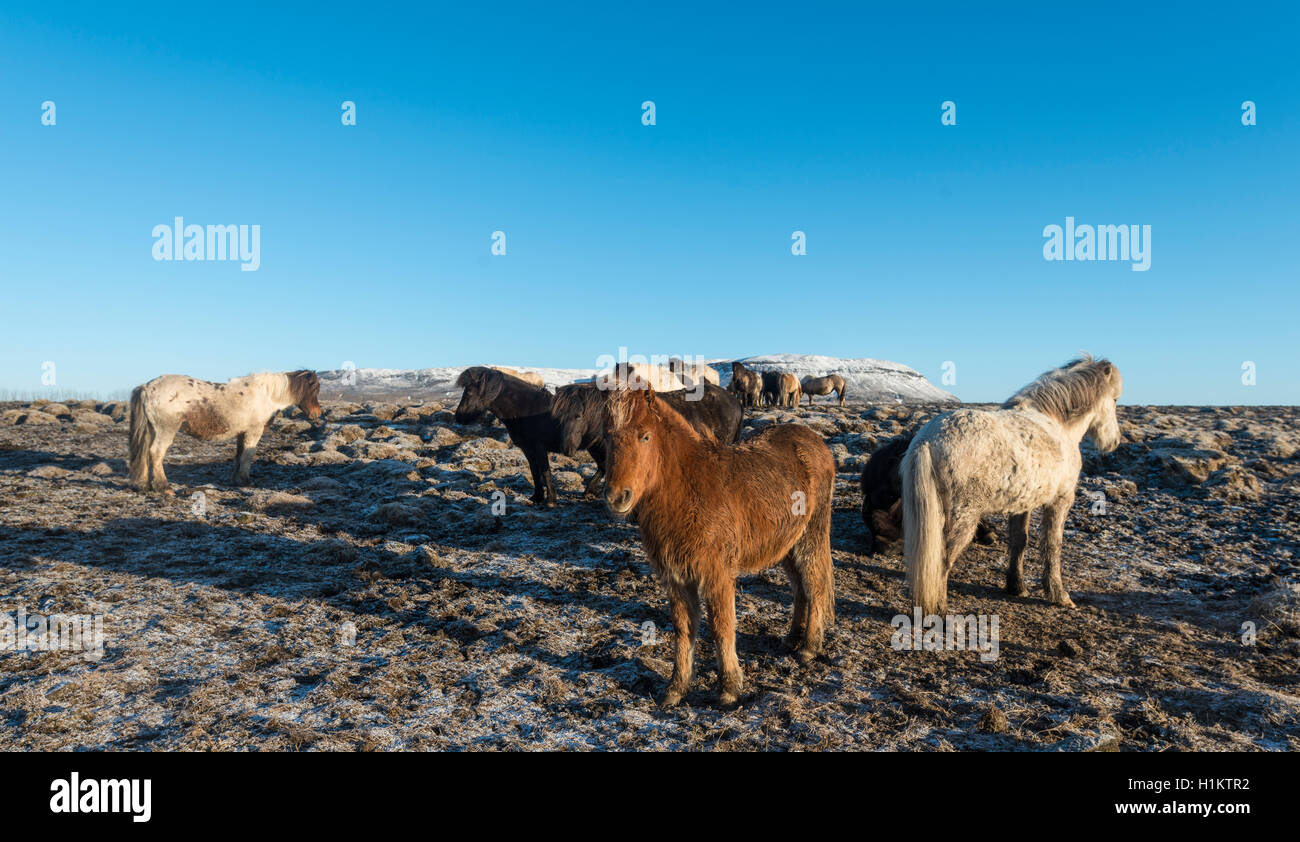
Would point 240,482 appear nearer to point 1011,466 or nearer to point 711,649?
point 711,649

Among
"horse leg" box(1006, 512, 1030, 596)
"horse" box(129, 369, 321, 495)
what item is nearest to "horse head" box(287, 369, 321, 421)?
"horse" box(129, 369, 321, 495)

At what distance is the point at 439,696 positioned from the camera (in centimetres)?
461

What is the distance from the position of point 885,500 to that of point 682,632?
16.8 feet

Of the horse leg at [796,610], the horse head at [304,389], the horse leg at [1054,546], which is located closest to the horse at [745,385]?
the horse head at [304,389]

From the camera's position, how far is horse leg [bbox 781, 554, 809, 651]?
18.0 ft

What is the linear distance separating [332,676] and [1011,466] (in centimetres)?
688

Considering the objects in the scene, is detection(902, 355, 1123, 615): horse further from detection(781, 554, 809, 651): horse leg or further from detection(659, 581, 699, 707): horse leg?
detection(659, 581, 699, 707): horse leg

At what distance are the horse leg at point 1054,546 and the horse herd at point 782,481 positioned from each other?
0.01 m

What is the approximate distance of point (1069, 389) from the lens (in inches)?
290

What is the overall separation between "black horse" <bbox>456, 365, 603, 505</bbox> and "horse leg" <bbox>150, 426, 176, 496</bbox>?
217 inches

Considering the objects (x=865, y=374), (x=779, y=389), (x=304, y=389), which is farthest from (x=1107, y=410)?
(x=865, y=374)

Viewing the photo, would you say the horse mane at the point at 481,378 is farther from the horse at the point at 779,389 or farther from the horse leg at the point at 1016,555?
the horse at the point at 779,389
